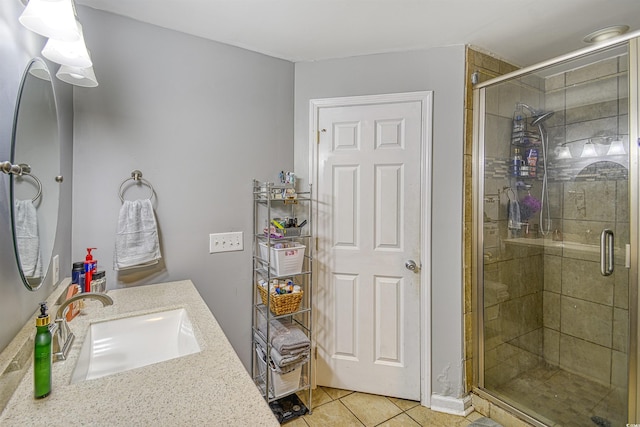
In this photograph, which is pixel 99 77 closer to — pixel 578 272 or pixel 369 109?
pixel 369 109

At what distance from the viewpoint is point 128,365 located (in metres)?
1.04

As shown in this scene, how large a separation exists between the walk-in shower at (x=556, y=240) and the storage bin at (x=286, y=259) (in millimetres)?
1116

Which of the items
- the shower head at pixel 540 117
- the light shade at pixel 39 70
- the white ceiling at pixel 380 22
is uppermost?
the white ceiling at pixel 380 22

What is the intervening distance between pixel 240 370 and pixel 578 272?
210 cm

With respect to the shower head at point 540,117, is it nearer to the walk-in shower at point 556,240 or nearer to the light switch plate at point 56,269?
the walk-in shower at point 556,240

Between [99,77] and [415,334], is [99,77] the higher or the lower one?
the higher one

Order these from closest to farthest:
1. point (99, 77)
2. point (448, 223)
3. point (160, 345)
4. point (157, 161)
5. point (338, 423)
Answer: point (160, 345) → point (99, 77) → point (157, 161) → point (338, 423) → point (448, 223)

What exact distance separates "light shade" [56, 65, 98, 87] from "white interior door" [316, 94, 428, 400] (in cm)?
121

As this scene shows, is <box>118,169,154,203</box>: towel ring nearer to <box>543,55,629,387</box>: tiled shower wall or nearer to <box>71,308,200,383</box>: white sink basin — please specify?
<box>71,308,200,383</box>: white sink basin

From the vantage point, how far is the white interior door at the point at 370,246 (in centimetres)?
186

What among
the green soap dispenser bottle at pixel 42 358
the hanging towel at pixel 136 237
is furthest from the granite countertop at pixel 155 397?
the hanging towel at pixel 136 237

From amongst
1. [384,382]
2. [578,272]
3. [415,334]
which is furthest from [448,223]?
[384,382]

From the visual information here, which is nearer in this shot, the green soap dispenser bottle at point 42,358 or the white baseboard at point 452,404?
the green soap dispenser bottle at point 42,358

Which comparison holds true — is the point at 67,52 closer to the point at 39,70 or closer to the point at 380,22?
the point at 39,70
